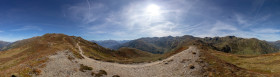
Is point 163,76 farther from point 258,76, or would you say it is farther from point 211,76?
point 258,76

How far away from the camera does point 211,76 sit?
22.1m

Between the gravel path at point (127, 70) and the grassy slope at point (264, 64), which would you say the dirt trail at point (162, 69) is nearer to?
the gravel path at point (127, 70)

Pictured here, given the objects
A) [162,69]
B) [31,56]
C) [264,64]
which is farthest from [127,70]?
[264,64]

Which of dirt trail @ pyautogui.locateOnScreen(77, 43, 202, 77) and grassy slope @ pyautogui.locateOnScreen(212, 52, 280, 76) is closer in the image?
grassy slope @ pyautogui.locateOnScreen(212, 52, 280, 76)

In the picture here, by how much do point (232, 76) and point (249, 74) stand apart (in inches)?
140

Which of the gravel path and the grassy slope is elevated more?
the grassy slope

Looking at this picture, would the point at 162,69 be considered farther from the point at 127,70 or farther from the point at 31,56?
the point at 31,56

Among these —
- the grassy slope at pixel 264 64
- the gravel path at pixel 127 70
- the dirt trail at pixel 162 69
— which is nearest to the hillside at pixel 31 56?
the gravel path at pixel 127 70

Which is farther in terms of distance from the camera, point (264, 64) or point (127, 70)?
point (127, 70)

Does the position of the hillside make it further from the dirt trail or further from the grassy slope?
the grassy slope

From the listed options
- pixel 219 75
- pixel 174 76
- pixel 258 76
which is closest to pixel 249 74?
pixel 258 76

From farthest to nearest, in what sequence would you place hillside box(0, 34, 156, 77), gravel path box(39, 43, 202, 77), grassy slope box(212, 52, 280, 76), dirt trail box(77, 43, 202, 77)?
dirt trail box(77, 43, 202, 77)
gravel path box(39, 43, 202, 77)
grassy slope box(212, 52, 280, 76)
hillside box(0, 34, 156, 77)

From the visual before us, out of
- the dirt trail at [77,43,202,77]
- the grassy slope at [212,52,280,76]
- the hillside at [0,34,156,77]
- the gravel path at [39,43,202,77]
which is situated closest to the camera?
the hillside at [0,34,156,77]

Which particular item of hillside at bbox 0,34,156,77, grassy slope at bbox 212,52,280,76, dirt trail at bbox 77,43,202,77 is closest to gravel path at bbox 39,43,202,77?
dirt trail at bbox 77,43,202,77
